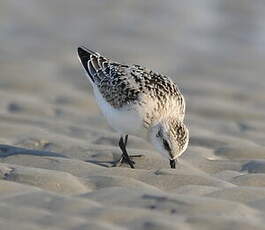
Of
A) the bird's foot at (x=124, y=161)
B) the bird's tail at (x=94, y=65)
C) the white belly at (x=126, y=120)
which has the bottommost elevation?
the bird's foot at (x=124, y=161)

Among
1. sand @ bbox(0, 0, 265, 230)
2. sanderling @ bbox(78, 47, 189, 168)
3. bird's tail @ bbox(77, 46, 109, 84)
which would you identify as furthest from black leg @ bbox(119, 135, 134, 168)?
bird's tail @ bbox(77, 46, 109, 84)

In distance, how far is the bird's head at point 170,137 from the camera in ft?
23.8

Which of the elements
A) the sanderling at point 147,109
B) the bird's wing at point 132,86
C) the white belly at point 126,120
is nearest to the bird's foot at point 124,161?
the sanderling at point 147,109

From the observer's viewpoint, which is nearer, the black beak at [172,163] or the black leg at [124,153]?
the black beak at [172,163]

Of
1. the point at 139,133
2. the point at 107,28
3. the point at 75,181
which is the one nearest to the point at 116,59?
the point at 107,28

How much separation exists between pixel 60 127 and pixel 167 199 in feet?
11.4

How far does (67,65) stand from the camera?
11.5 m

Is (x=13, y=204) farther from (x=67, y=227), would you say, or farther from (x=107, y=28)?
(x=107, y=28)

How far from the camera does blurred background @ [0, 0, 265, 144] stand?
32.2 ft

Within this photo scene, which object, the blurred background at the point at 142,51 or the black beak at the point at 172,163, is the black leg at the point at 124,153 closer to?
the black beak at the point at 172,163

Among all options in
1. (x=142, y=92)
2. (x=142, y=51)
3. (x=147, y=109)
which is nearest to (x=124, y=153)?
(x=147, y=109)

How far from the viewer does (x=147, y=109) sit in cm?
756

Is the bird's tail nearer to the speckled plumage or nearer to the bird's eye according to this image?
the speckled plumage

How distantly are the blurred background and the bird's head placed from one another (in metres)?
1.61
